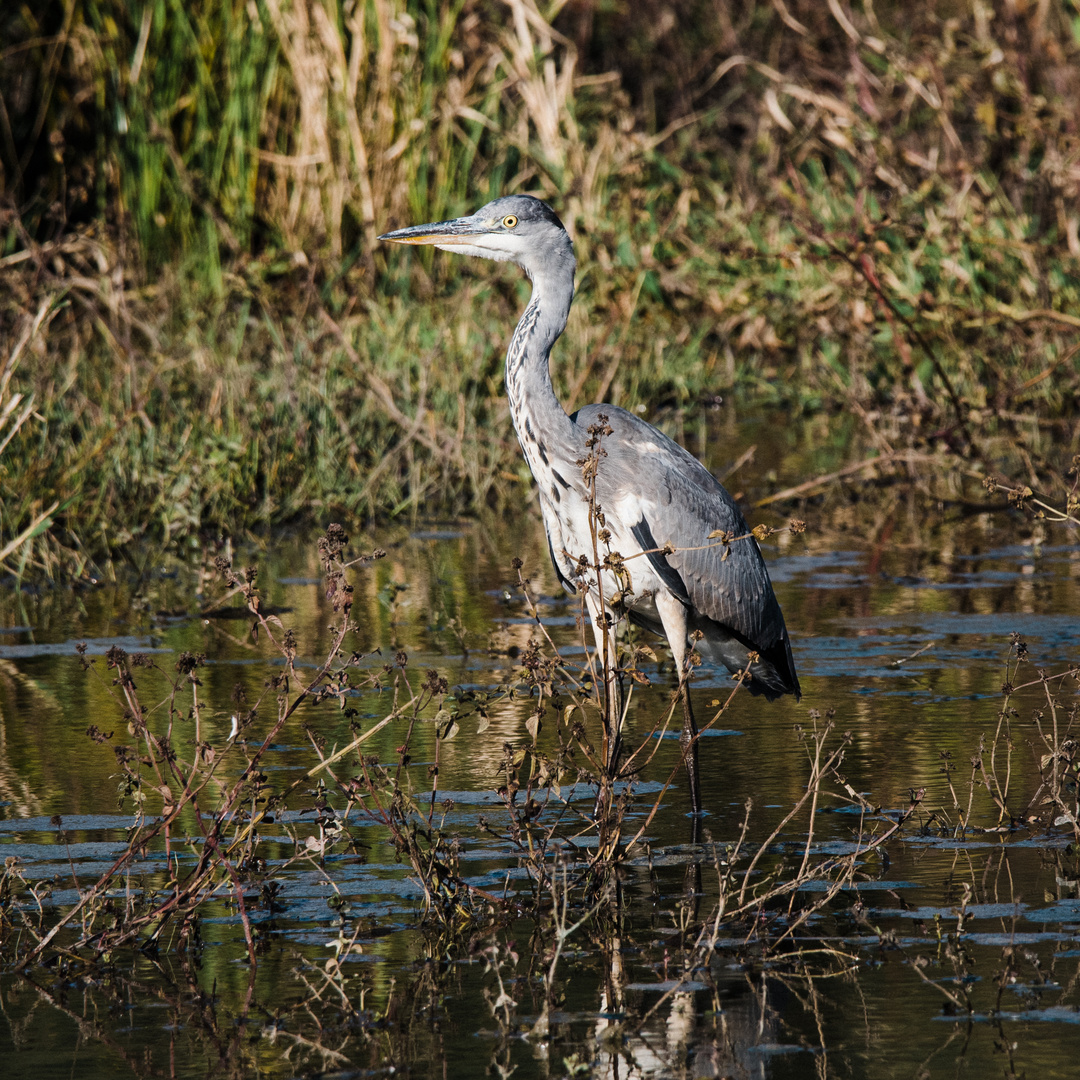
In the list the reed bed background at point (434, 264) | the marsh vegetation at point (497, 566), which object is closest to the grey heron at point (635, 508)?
the marsh vegetation at point (497, 566)

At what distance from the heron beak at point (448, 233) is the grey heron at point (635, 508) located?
61 mm

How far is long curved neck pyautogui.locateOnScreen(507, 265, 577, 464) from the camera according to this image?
5648 mm

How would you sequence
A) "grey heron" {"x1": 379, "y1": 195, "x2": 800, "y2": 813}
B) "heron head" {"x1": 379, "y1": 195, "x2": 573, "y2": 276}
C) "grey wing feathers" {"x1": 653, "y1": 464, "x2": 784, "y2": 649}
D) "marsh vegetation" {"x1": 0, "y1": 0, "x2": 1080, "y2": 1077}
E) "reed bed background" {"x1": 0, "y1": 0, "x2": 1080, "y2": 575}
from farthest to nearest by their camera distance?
"reed bed background" {"x1": 0, "y1": 0, "x2": 1080, "y2": 575} → "heron head" {"x1": 379, "y1": 195, "x2": 573, "y2": 276} → "grey wing feathers" {"x1": 653, "y1": 464, "x2": 784, "y2": 649} → "grey heron" {"x1": 379, "y1": 195, "x2": 800, "y2": 813} → "marsh vegetation" {"x1": 0, "y1": 0, "x2": 1080, "y2": 1077}

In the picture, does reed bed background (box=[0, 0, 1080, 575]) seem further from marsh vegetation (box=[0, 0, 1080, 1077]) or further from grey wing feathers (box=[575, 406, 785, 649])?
grey wing feathers (box=[575, 406, 785, 649])

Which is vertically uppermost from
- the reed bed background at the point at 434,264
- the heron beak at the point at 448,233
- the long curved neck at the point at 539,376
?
the heron beak at the point at 448,233

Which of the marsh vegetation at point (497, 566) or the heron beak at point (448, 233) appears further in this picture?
the heron beak at point (448, 233)

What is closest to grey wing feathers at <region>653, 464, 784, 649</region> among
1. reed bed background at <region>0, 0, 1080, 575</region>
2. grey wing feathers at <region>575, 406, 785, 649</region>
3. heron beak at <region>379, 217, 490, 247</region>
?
grey wing feathers at <region>575, 406, 785, 649</region>

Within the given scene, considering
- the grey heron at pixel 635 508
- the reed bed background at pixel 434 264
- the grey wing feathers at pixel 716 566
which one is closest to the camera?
the grey heron at pixel 635 508

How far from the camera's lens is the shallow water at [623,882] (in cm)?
342

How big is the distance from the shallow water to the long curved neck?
902 millimetres

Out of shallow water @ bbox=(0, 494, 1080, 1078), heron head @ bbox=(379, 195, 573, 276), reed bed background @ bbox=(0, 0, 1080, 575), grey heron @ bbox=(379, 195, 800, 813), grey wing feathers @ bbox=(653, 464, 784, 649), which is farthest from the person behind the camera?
reed bed background @ bbox=(0, 0, 1080, 575)

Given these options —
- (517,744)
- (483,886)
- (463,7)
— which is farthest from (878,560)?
(463,7)

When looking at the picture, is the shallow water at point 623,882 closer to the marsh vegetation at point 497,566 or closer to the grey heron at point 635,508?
the marsh vegetation at point 497,566

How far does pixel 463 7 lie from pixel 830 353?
13.1 feet
